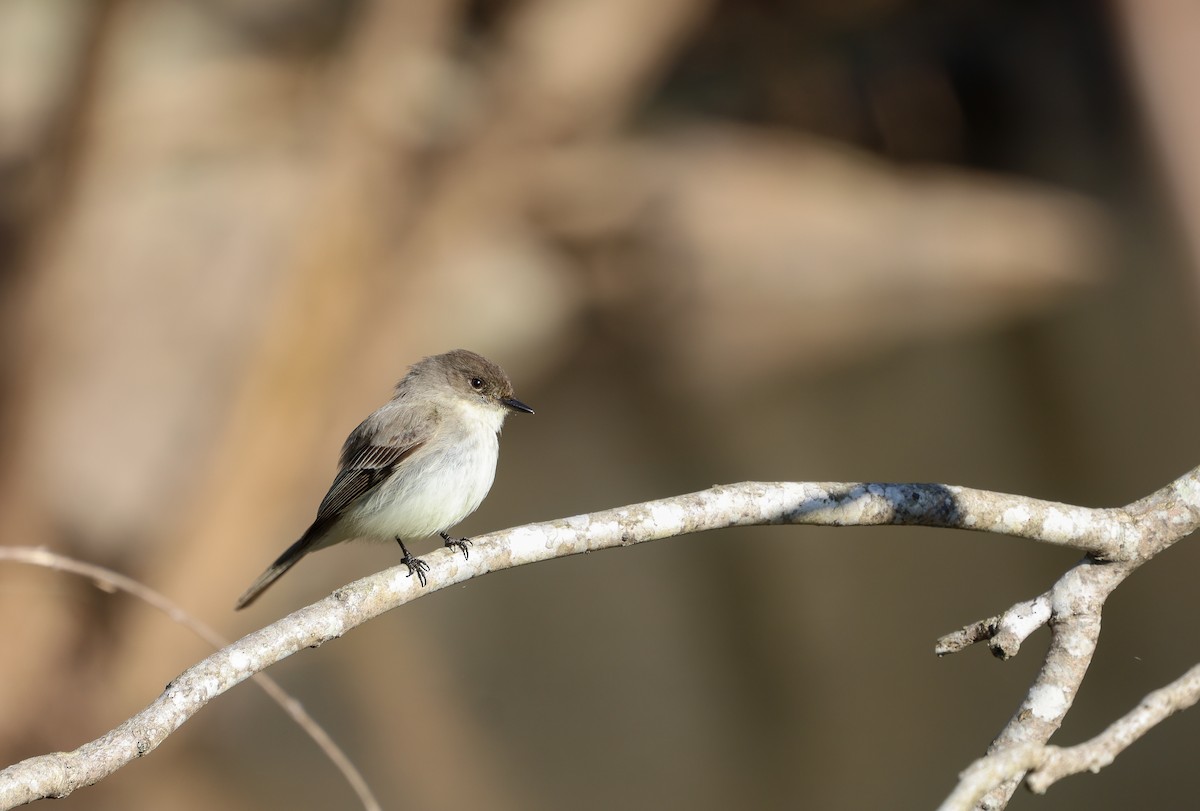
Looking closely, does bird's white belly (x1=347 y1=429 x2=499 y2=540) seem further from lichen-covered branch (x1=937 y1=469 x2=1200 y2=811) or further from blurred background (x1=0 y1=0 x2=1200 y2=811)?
blurred background (x1=0 y1=0 x2=1200 y2=811)

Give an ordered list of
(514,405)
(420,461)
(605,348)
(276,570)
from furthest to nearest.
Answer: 1. (605,348)
2. (514,405)
3. (420,461)
4. (276,570)

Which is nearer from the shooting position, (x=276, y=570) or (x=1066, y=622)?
(x=1066, y=622)

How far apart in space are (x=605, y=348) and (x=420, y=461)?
931 centimetres

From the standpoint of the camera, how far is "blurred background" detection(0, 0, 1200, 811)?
7477mm

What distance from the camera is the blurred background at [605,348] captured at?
748cm

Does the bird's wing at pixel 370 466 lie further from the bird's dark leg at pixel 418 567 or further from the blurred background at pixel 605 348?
the blurred background at pixel 605 348

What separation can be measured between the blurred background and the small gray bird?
3467 mm

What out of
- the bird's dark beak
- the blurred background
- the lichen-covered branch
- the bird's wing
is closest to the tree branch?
the lichen-covered branch

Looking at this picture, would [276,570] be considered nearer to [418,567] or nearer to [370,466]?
[370,466]

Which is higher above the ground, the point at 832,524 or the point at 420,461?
the point at 832,524

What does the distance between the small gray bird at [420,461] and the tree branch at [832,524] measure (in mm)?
746

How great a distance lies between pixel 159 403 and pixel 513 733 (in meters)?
4.26

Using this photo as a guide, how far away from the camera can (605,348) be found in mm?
13078

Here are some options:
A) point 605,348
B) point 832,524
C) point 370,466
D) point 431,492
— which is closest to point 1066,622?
point 832,524
